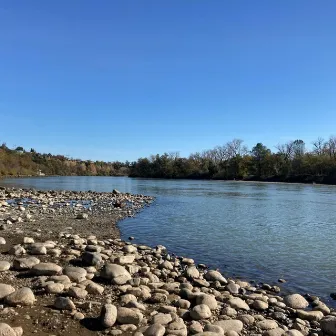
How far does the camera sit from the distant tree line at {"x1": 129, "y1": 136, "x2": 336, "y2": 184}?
107438 millimetres

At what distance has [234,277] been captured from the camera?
472 inches

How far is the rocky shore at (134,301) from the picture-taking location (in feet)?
21.9

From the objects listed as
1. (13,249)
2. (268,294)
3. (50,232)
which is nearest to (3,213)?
(50,232)

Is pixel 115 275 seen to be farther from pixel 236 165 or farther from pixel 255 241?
pixel 236 165

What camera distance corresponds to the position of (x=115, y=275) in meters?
9.33

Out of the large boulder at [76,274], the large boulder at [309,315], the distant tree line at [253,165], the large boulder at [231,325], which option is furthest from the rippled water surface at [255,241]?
the distant tree line at [253,165]

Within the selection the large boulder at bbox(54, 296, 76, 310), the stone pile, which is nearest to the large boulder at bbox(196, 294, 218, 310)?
the stone pile

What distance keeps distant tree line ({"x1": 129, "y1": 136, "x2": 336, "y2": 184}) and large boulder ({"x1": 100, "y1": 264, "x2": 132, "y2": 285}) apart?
329ft

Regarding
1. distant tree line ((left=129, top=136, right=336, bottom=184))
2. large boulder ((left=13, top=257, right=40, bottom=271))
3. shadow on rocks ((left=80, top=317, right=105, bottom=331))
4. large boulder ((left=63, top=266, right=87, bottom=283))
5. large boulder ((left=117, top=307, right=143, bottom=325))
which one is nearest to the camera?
shadow on rocks ((left=80, top=317, right=105, bottom=331))

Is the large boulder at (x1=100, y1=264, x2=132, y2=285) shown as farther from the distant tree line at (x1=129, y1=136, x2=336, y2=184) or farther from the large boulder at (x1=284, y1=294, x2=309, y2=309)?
the distant tree line at (x1=129, y1=136, x2=336, y2=184)

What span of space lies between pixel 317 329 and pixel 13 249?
9028mm

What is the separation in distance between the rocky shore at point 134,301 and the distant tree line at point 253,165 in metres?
98.2

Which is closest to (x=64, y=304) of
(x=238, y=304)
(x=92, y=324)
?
(x=92, y=324)

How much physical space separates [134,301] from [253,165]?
12380 cm
